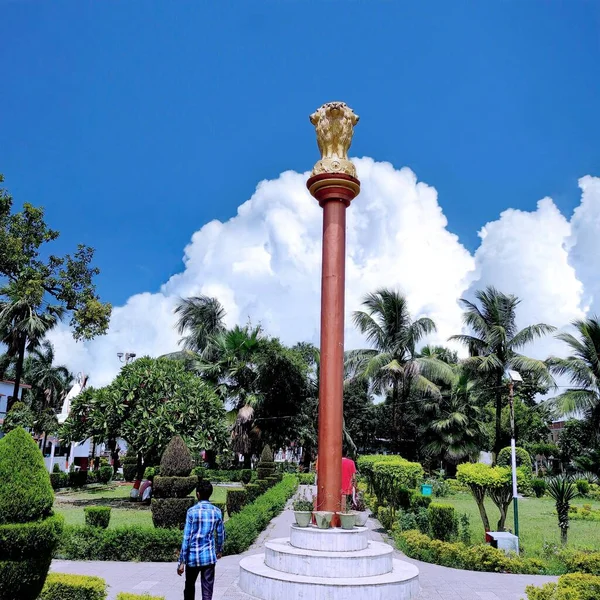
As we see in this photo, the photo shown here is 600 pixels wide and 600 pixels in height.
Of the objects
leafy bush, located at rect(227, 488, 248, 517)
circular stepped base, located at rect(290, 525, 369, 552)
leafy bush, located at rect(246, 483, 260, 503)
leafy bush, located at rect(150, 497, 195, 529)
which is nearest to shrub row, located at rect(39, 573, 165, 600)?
circular stepped base, located at rect(290, 525, 369, 552)

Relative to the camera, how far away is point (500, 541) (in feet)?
37.7

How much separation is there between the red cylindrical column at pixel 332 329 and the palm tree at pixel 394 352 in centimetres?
1941

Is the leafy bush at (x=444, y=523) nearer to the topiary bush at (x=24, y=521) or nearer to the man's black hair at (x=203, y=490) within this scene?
the man's black hair at (x=203, y=490)

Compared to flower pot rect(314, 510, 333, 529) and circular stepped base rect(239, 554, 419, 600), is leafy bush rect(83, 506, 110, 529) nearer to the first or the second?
circular stepped base rect(239, 554, 419, 600)

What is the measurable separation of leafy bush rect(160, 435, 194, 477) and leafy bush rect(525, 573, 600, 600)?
35.0 ft

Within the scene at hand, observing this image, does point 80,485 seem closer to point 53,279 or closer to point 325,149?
point 53,279

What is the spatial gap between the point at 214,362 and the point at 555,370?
Result: 2119 cm

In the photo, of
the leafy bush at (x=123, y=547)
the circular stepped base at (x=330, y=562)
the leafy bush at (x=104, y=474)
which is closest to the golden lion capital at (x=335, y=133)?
the circular stepped base at (x=330, y=562)

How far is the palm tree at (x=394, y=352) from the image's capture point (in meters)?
29.8

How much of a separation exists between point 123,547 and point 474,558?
6804 millimetres

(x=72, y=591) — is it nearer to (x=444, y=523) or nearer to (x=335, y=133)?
(x=444, y=523)

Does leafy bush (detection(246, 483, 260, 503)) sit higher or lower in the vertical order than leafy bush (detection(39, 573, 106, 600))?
higher

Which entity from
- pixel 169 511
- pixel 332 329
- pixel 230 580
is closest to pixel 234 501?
pixel 169 511

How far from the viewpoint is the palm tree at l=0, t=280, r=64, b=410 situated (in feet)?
87.1
